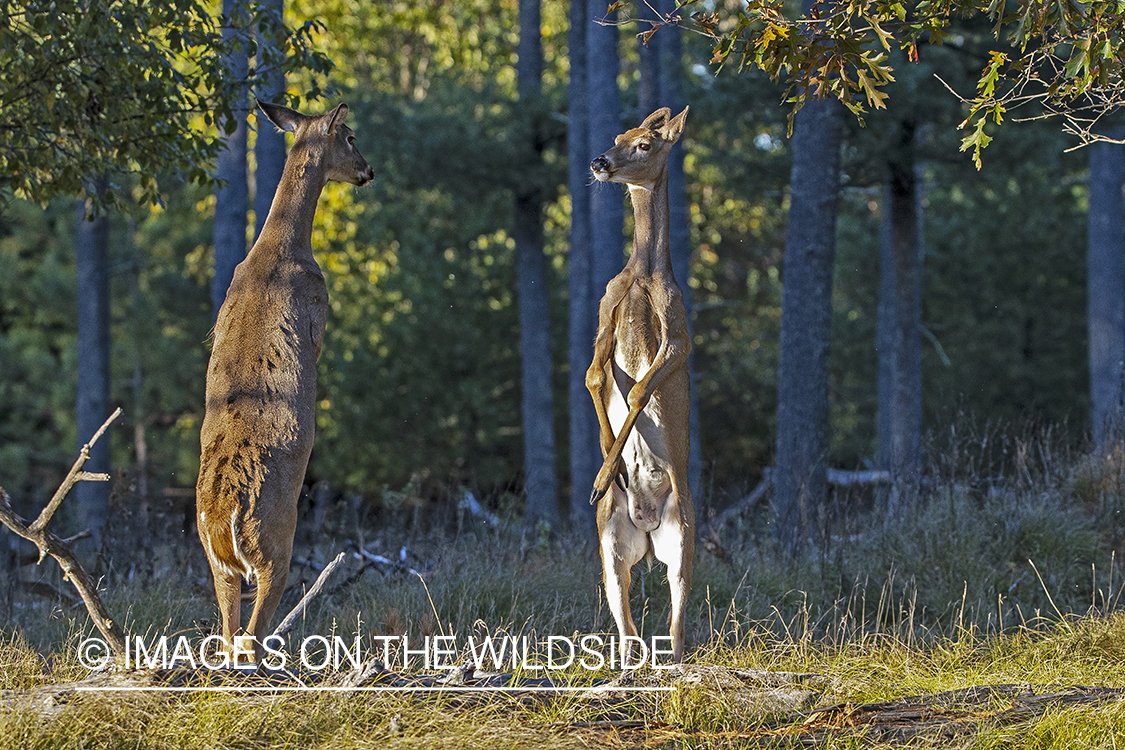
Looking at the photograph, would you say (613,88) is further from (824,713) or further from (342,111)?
(824,713)

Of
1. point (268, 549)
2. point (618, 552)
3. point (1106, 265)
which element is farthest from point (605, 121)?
point (268, 549)

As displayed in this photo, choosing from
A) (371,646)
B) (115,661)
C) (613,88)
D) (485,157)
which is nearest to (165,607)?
(371,646)

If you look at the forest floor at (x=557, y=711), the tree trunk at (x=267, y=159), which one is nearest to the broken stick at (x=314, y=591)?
the forest floor at (x=557, y=711)

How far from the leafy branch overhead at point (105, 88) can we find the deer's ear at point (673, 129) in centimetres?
317

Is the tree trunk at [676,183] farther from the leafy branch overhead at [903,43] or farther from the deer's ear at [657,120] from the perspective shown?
the deer's ear at [657,120]

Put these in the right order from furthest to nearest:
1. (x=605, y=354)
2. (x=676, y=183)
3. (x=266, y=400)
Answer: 1. (x=676, y=183)
2. (x=605, y=354)
3. (x=266, y=400)

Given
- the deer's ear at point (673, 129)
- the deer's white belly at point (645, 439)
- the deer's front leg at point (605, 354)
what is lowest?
the deer's white belly at point (645, 439)

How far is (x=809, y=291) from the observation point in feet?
33.5

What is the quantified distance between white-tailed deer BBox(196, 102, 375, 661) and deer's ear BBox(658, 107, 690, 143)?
1.37m

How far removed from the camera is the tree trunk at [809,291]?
10.1 metres

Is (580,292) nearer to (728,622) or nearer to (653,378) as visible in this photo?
(728,622)

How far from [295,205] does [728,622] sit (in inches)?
149

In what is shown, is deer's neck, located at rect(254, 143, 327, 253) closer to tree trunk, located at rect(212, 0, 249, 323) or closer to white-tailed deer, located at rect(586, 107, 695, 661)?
white-tailed deer, located at rect(586, 107, 695, 661)

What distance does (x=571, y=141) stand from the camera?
14.7 m
